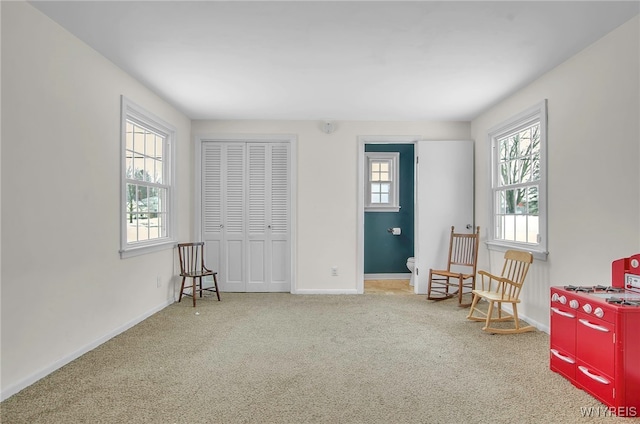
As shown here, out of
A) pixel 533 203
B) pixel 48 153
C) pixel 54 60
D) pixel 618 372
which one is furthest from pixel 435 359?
pixel 54 60

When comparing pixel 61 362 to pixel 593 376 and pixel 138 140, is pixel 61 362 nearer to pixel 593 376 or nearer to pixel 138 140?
pixel 138 140

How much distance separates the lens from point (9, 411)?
2.16 metres

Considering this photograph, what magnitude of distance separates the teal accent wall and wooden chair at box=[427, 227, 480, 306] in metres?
1.42

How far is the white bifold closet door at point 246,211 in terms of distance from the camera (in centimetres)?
545

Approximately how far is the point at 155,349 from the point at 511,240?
12.7ft

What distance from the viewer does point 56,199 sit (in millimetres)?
2734

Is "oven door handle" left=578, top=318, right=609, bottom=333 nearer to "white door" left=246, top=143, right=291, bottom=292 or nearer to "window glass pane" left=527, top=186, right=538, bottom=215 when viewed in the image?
"window glass pane" left=527, top=186, right=538, bottom=215

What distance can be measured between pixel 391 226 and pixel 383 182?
0.80m

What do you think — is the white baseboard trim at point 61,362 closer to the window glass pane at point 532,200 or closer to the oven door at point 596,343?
the oven door at point 596,343

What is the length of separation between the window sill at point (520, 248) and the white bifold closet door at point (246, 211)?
2.70m

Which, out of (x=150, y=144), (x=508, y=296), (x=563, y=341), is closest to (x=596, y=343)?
(x=563, y=341)

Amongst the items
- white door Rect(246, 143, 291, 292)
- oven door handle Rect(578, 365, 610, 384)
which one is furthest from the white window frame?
oven door handle Rect(578, 365, 610, 384)

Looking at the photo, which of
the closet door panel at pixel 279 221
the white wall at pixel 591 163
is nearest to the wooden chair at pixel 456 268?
the white wall at pixel 591 163

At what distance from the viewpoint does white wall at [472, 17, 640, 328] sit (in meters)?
2.66
